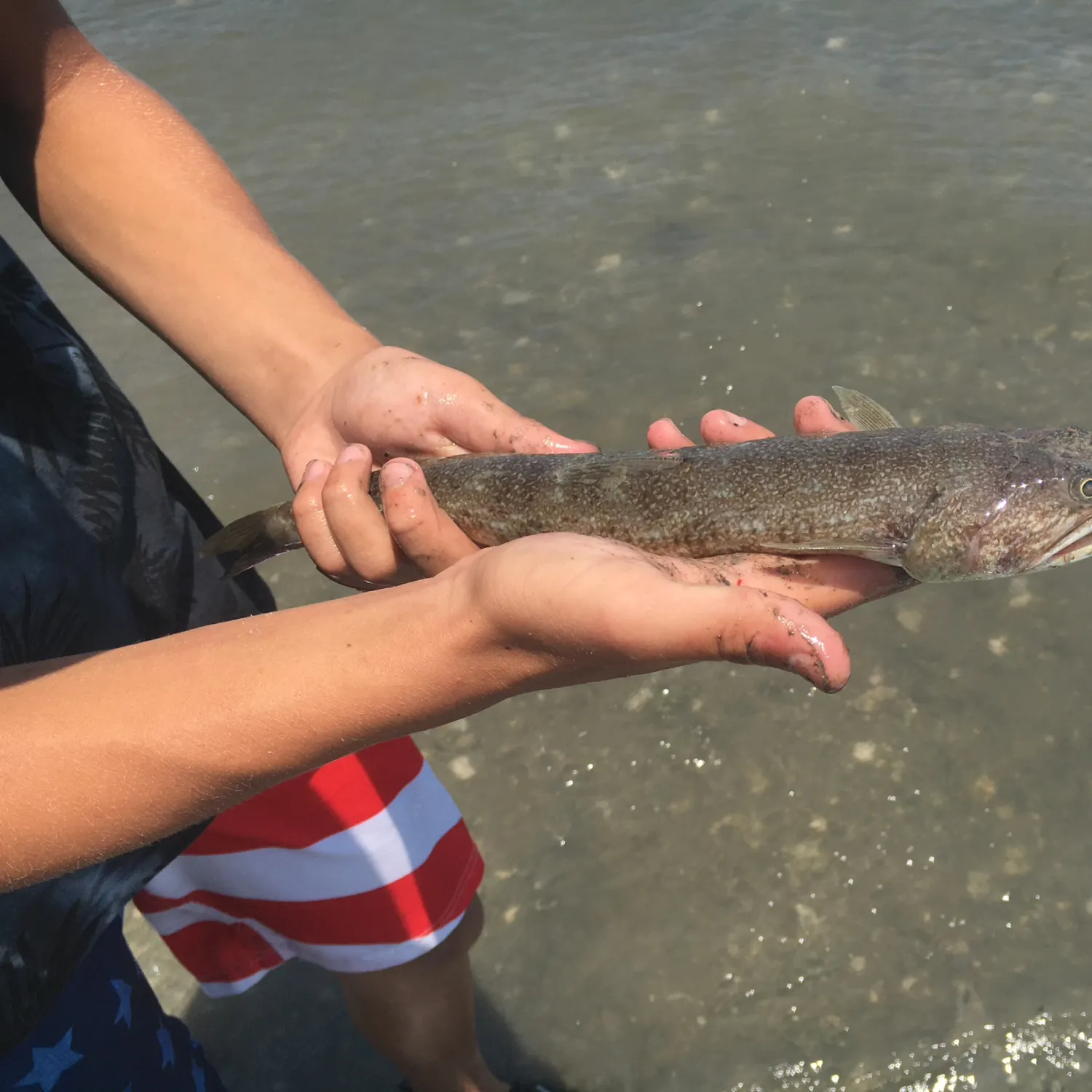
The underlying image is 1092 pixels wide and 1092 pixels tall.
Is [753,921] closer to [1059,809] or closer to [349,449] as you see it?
[1059,809]

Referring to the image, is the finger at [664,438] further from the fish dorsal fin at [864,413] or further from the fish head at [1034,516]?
the fish head at [1034,516]

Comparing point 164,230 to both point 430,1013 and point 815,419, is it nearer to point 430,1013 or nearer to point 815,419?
point 815,419

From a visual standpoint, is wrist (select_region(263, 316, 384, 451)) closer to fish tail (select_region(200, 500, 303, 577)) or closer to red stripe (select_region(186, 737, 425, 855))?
fish tail (select_region(200, 500, 303, 577))

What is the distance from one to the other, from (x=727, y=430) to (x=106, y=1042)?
2710mm

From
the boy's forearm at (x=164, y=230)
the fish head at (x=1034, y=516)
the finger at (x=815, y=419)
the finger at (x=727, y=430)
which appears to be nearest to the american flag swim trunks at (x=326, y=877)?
the boy's forearm at (x=164, y=230)

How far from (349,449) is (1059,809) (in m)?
3.56

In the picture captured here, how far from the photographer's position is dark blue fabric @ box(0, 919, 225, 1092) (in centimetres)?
252

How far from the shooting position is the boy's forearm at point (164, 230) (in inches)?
125

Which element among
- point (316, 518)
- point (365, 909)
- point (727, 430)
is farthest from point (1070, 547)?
point (365, 909)

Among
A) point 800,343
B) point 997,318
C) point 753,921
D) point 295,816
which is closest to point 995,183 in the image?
point 997,318

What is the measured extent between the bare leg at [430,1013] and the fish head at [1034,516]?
2.24 meters

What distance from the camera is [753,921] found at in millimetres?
4414

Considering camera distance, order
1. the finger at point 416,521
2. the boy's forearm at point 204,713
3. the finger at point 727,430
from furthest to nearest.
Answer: the finger at point 727,430, the finger at point 416,521, the boy's forearm at point 204,713

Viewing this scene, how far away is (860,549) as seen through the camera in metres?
3.24
